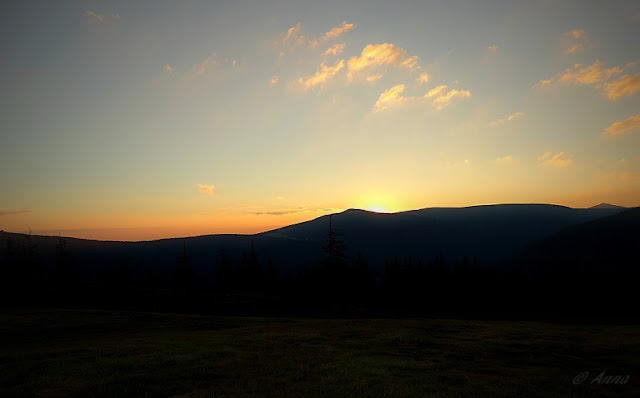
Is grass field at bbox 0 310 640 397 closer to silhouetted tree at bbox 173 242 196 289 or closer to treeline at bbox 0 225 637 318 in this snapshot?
treeline at bbox 0 225 637 318

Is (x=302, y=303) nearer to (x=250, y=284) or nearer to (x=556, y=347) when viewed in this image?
(x=250, y=284)

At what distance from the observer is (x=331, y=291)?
7569cm

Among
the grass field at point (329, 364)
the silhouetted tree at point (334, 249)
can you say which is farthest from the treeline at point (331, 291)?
the grass field at point (329, 364)

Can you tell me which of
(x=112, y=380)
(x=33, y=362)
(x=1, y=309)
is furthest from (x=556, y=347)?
(x=1, y=309)

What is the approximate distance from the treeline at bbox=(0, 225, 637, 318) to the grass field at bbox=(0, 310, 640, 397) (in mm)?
33051

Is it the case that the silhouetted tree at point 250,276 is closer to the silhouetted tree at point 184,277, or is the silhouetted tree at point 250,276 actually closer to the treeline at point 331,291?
the treeline at point 331,291

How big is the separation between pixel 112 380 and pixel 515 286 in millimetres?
98821

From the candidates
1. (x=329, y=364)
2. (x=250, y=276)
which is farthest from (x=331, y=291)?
(x=329, y=364)

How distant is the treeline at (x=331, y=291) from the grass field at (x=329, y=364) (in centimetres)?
3305

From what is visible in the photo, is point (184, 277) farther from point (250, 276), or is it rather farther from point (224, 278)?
point (250, 276)

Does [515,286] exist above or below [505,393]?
below

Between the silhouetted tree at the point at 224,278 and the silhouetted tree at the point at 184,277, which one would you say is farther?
the silhouetted tree at the point at 224,278

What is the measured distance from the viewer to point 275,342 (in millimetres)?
29625

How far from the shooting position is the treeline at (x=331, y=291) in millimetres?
71125
